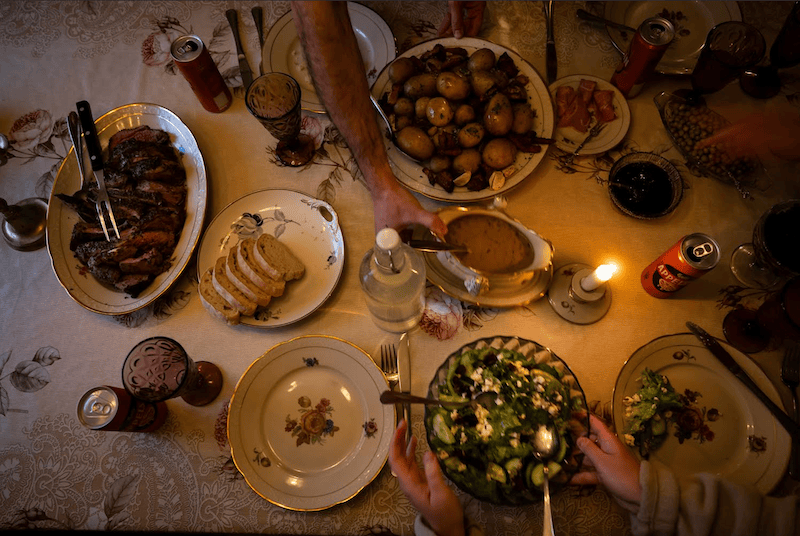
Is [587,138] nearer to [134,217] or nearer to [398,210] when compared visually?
[398,210]

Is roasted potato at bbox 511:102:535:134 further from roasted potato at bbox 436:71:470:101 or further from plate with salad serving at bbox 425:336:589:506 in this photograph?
plate with salad serving at bbox 425:336:589:506

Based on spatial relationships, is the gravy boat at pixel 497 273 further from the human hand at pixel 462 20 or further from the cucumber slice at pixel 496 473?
the human hand at pixel 462 20

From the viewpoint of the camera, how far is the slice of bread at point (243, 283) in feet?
4.22

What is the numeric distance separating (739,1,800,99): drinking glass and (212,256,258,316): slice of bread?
1904 millimetres

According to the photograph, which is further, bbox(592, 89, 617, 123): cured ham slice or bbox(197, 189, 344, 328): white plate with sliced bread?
bbox(592, 89, 617, 123): cured ham slice

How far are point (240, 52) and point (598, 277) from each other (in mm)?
1590

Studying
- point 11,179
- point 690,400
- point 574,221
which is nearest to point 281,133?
point 574,221

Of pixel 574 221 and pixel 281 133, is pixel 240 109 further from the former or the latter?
pixel 574 221

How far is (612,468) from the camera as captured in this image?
3.44 ft

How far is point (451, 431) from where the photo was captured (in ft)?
3.57

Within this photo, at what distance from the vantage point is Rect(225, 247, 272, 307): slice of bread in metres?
1.29

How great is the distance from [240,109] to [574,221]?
1.34m

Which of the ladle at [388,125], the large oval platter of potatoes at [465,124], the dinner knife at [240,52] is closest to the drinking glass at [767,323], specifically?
the large oval platter of potatoes at [465,124]

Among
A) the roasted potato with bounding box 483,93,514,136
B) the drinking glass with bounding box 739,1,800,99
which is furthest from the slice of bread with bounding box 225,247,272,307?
the drinking glass with bounding box 739,1,800,99
